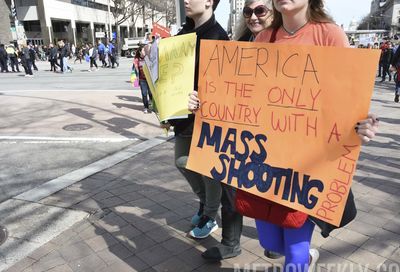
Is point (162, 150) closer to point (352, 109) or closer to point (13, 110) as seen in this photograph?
point (352, 109)

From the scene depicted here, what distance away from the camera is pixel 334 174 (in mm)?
1817

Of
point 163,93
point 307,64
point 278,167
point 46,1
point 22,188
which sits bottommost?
point 22,188

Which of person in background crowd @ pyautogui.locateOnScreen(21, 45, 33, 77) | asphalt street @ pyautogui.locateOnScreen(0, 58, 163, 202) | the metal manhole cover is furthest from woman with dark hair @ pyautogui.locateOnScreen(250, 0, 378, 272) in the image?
person in background crowd @ pyautogui.locateOnScreen(21, 45, 33, 77)

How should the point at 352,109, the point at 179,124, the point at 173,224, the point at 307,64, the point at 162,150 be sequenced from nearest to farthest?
1. the point at 352,109
2. the point at 307,64
3. the point at 179,124
4. the point at 173,224
5. the point at 162,150

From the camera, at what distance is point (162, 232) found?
340 centimetres

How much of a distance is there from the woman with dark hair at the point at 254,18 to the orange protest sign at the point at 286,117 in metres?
0.95

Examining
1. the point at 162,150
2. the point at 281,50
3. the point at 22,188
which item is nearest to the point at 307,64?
the point at 281,50

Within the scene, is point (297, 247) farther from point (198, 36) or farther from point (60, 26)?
point (60, 26)

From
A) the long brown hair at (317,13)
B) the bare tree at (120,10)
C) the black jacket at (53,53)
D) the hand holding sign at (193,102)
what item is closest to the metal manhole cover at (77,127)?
the hand holding sign at (193,102)

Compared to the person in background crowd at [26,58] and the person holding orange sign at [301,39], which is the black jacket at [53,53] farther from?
the person holding orange sign at [301,39]

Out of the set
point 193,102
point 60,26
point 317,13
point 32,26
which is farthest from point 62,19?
point 317,13

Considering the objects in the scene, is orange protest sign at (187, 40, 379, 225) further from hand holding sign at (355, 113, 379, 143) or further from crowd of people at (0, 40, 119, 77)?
crowd of people at (0, 40, 119, 77)

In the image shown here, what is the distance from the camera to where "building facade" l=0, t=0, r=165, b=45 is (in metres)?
47.1

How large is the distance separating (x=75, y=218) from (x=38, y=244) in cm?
49
